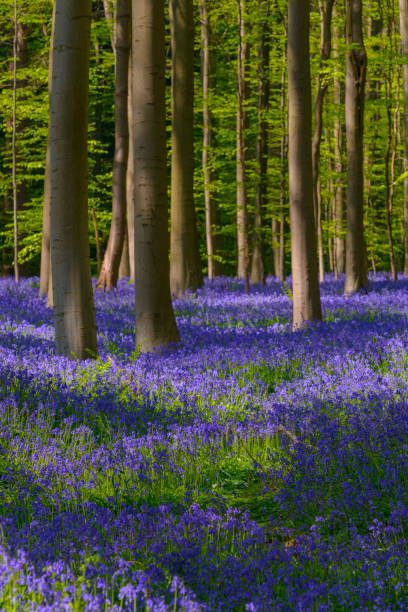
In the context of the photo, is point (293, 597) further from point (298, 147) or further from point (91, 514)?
point (298, 147)

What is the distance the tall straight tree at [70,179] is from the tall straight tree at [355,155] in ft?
28.6

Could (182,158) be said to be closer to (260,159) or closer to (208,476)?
(260,159)

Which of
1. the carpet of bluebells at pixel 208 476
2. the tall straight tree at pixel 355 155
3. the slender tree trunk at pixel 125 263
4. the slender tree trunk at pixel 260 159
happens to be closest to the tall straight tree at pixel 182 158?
the slender tree trunk at pixel 260 159

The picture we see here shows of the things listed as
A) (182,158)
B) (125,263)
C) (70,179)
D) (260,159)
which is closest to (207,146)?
(260,159)

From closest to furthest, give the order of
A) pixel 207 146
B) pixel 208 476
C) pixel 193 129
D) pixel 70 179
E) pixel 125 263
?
1. pixel 208 476
2. pixel 70 179
3. pixel 193 129
4. pixel 207 146
5. pixel 125 263

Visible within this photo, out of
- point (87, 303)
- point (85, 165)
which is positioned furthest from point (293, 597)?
point (85, 165)

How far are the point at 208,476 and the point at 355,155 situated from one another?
1258 centimetres

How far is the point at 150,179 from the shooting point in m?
9.47

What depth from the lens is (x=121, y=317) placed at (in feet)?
42.3

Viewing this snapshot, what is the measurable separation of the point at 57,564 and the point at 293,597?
1.10 metres

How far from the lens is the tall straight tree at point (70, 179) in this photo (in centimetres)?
880

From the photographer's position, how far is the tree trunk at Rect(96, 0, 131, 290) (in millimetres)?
17859

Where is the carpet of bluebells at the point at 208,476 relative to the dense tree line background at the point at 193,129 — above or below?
below

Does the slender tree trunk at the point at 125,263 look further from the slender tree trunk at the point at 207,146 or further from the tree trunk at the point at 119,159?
the tree trunk at the point at 119,159
